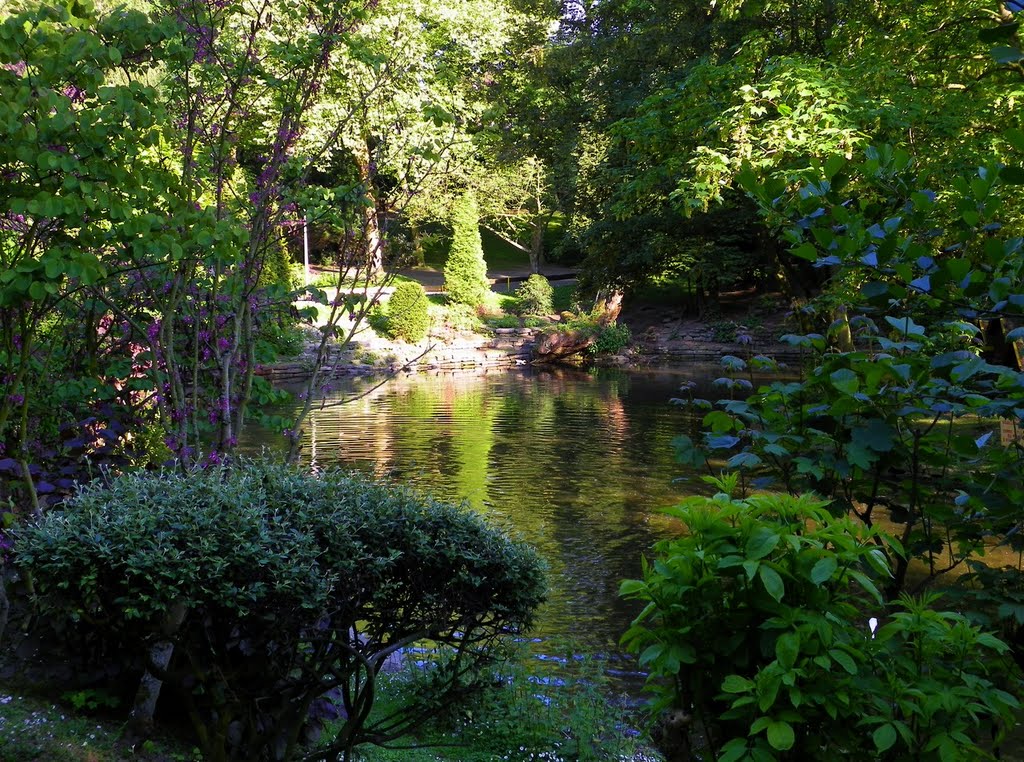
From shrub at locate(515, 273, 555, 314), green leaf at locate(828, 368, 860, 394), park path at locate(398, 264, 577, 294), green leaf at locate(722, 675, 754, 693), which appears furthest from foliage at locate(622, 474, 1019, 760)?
park path at locate(398, 264, 577, 294)

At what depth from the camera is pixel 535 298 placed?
1351 inches

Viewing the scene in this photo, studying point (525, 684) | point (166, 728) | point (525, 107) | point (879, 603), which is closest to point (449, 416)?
point (525, 684)

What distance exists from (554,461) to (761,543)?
1085 cm

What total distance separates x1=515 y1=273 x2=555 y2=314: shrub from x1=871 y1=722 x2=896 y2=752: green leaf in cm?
3254

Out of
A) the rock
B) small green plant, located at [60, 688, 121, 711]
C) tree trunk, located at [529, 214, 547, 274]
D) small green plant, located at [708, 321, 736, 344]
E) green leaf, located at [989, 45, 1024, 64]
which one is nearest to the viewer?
green leaf, located at [989, 45, 1024, 64]

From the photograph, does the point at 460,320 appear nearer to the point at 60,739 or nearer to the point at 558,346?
the point at 558,346

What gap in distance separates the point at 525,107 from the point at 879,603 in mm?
34152

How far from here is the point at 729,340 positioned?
98.8 feet

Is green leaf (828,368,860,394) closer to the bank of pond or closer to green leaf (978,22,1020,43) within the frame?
the bank of pond

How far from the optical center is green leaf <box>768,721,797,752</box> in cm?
186

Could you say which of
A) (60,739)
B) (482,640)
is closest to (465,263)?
A: (482,640)

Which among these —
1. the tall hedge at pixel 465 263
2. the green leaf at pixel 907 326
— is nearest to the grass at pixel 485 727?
the green leaf at pixel 907 326

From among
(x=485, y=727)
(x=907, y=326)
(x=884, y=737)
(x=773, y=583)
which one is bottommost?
(x=485, y=727)

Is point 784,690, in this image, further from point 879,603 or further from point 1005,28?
point 1005,28
